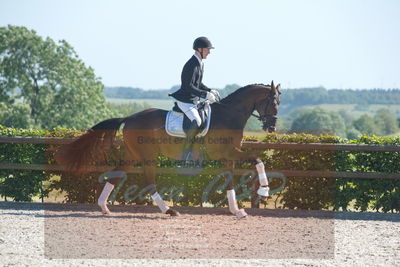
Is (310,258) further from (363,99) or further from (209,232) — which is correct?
(363,99)

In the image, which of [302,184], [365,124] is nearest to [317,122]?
[365,124]

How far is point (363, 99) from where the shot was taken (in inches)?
6378

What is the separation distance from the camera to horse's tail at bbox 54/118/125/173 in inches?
407

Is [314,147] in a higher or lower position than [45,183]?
higher

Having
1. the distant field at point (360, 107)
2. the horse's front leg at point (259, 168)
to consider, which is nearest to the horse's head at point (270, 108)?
the horse's front leg at point (259, 168)

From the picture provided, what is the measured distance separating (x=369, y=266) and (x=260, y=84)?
4.48 metres

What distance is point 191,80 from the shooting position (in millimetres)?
9797

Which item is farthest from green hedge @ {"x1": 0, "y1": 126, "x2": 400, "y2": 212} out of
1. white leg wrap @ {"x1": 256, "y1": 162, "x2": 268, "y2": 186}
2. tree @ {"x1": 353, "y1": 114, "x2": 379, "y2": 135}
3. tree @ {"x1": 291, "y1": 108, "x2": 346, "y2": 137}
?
tree @ {"x1": 353, "y1": 114, "x2": 379, "y2": 135}

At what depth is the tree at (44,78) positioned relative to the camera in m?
45.7

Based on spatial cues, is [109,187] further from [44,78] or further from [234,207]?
[44,78]

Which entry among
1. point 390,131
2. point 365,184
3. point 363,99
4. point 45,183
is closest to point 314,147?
point 365,184

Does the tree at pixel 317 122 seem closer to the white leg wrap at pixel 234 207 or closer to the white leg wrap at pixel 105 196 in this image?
the white leg wrap at pixel 234 207

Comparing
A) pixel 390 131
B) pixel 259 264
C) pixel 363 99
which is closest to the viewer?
pixel 259 264

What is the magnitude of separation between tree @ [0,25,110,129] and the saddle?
118 feet
